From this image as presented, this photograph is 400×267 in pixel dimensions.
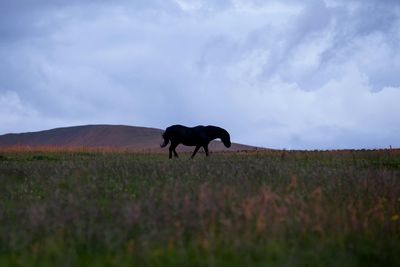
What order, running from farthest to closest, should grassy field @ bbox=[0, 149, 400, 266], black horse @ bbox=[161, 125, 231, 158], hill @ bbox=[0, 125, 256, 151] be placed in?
hill @ bbox=[0, 125, 256, 151], black horse @ bbox=[161, 125, 231, 158], grassy field @ bbox=[0, 149, 400, 266]

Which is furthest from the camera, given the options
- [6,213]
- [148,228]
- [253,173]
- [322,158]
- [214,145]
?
[214,145]

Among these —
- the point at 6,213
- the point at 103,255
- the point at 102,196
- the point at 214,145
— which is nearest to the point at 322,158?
the point at 102,196

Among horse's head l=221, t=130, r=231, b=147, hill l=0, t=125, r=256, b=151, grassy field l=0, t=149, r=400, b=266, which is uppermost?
hill l=0, t=125, r=256, b=151

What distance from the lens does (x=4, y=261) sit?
7.50 meters

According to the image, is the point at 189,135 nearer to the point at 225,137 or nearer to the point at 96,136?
the point at 225,137

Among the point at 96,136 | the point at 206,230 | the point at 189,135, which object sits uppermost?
the point at 96,136

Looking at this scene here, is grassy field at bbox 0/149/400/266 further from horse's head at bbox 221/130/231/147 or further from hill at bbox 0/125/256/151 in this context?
hill at bbox 0/125/256/151

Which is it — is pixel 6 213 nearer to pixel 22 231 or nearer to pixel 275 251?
pixel 22 231

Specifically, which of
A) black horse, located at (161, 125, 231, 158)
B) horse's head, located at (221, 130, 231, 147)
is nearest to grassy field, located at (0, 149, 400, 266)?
black horse, located at (161, 125, 231, 158)

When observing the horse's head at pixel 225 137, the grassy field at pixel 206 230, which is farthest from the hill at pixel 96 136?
the grassy field at pixel 206 230

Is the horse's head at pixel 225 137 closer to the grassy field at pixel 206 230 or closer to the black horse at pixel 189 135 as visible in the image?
the black horse at pixel 189 135

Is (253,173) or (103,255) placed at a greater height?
(253,173)

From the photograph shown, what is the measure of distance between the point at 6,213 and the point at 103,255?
135 inches

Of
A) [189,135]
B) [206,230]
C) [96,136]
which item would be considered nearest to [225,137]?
[189,135]
